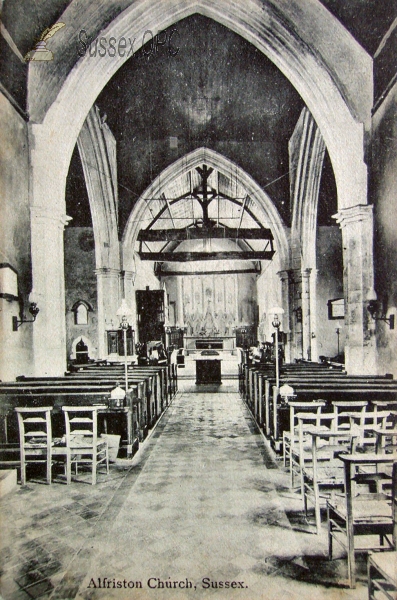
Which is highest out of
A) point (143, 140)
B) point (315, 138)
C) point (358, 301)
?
point (143, 140)

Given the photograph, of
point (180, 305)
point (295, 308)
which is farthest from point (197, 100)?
point (180, 305)

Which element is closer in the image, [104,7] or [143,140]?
[104,7]

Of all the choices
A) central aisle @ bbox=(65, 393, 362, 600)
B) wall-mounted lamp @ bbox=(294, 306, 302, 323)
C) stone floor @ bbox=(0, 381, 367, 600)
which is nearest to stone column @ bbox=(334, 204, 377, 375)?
central aisle @ bbox=(65, 393, 362, 600)

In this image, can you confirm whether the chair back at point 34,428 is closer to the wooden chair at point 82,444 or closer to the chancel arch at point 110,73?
the wooden chair at point 82,444

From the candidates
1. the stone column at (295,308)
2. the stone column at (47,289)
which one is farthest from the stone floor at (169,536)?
the stone column at (295,308)

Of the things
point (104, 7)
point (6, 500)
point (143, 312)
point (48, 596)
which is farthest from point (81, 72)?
point (143, 312)

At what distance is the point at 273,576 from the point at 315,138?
10.2 m

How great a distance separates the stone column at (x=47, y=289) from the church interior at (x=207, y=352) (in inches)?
1.3

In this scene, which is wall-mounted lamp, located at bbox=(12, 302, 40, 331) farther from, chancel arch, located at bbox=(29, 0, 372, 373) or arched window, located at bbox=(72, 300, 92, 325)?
arched window, located at bbox=(72, 300, 92, 325)

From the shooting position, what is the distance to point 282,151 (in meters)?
13.2

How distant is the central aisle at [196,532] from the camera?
2.85 meters

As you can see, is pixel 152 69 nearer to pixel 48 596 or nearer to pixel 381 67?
Answer: pixel 381 67

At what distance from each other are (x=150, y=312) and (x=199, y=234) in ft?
11.2

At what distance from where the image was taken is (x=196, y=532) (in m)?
3.57
